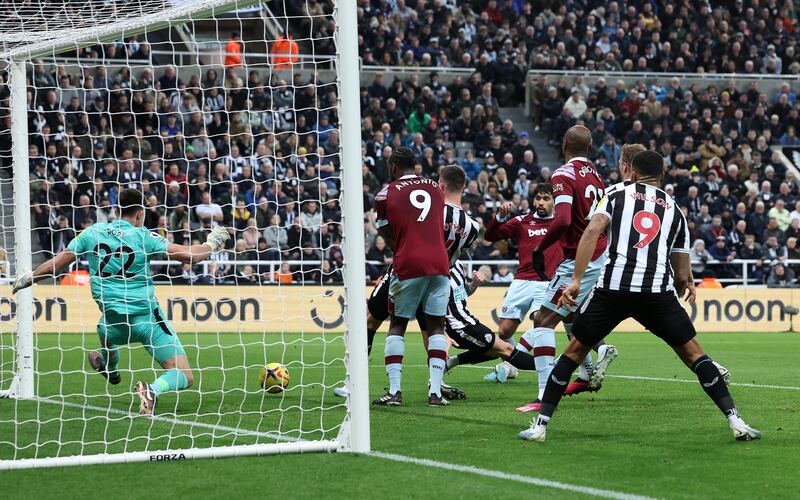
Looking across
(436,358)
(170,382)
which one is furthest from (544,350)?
(170,382)

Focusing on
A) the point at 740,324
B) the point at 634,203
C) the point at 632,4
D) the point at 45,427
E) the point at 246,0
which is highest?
the point at 632,4

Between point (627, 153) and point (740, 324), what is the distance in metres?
14.7

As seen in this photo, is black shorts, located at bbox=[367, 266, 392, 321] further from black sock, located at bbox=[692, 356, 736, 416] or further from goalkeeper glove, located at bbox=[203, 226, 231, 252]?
black sock, located at bbox=[692, 356, 736, 416]

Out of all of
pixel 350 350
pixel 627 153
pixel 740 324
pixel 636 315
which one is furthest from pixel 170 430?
pixel 740 324

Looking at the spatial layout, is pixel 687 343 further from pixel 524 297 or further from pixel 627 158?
pixel 524 297

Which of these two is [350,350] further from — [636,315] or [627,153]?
[627,153]

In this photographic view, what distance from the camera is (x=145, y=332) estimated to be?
29.1 feet

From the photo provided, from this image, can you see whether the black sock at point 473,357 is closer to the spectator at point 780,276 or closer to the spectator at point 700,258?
the spectator at point 700,258

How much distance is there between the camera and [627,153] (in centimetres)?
852

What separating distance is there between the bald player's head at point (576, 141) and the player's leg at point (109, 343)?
370cm

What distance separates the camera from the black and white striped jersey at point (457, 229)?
9703 mm

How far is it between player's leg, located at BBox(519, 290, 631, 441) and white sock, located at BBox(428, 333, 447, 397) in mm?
2054

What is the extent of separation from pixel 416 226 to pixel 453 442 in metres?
2.32

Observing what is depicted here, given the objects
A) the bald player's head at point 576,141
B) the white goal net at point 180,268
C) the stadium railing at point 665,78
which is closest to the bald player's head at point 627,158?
the bald player's head at point 576,141
